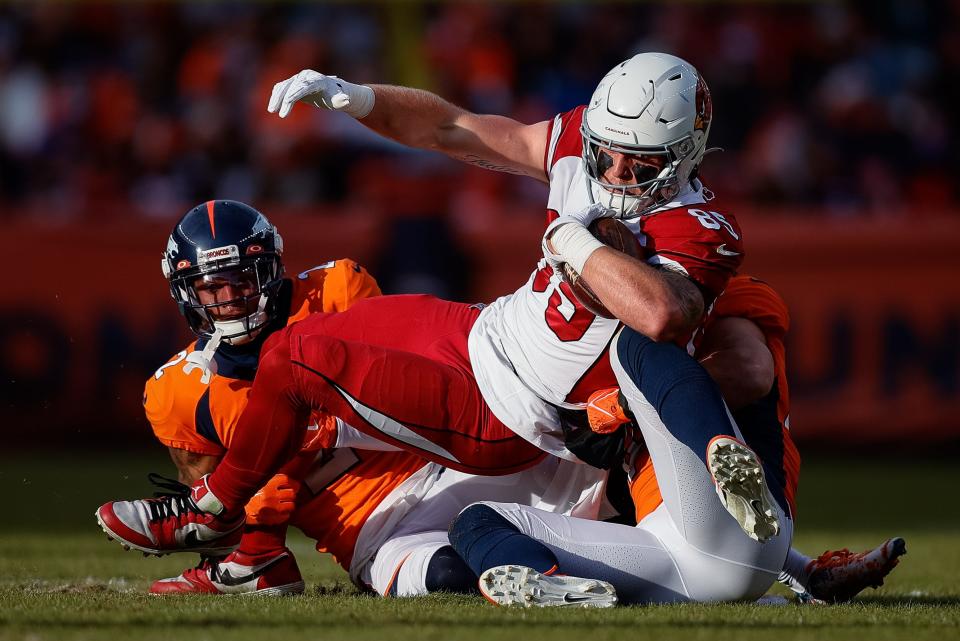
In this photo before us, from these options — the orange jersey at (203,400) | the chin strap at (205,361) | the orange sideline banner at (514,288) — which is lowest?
the orange sideline banner at (514,288)

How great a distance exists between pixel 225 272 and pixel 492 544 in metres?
1.43

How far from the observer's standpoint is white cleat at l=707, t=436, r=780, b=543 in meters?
3.42

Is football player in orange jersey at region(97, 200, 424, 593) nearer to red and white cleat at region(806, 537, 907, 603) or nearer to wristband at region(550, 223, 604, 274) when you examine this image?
wristband at region(550, 223, 604, 274)

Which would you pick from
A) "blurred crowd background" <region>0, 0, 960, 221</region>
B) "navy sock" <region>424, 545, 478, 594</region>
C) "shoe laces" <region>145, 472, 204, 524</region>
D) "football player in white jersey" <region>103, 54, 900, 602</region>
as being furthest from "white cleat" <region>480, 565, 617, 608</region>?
"blurred crowd background" <region>0, 0, 960, 221</region>

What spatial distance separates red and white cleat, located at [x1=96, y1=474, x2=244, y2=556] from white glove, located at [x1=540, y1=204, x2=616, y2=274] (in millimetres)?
1260

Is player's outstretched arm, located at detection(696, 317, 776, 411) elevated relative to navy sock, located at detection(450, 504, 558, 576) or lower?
elevated

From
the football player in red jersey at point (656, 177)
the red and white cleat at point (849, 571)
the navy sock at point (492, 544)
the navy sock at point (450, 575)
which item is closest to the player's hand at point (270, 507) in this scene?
the navy sock at point (450, 575)

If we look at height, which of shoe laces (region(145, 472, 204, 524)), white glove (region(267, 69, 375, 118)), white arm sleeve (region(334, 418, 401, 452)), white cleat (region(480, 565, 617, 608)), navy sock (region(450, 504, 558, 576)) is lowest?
white cleat (region(480, 565, 617, 608))

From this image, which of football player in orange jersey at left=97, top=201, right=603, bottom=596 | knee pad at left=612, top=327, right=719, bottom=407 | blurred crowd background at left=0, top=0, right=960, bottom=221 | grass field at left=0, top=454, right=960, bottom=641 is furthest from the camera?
blurred crowd background at left=0, top=0, right=960, bottom=221

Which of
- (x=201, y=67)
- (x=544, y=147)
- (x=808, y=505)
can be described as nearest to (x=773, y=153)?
(x=808, y=505)

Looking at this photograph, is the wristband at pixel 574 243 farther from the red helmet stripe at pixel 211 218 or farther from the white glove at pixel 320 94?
the red helmet stripe at pixel 211 218

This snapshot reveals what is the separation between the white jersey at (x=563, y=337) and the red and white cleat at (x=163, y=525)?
93cm

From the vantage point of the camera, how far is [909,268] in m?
9.10

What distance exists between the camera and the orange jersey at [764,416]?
13.1 ft
